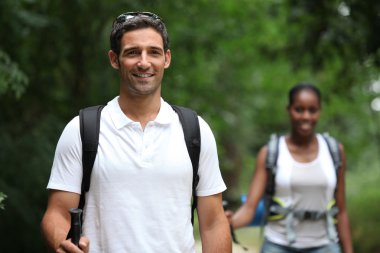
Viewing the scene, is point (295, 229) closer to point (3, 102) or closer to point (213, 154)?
point (213, 154)

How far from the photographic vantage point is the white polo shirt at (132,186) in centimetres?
307

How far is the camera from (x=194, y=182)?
131 inches

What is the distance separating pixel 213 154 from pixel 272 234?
229 cm

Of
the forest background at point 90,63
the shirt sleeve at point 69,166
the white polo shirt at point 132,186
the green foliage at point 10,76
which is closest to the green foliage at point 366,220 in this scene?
the forest background at point 90,63

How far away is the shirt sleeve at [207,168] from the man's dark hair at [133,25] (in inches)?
18.6

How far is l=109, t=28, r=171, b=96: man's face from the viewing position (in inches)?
126

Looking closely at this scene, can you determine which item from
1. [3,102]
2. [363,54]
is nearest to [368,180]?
[363,54]

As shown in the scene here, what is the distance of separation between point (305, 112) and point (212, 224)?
2.40 metres

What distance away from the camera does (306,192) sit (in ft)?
17.5

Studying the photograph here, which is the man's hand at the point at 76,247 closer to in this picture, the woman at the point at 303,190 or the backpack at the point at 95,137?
the backpack at the point at 95,137

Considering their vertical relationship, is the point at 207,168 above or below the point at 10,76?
below

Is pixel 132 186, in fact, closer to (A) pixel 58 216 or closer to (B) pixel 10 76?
(A) pixel 58 216

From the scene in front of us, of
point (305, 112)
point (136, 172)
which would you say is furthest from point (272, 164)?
point (136, 172)

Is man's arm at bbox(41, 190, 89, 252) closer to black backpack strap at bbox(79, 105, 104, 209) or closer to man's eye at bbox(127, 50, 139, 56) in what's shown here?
black backpack strap at bbox(79, 105, 104, 209)
